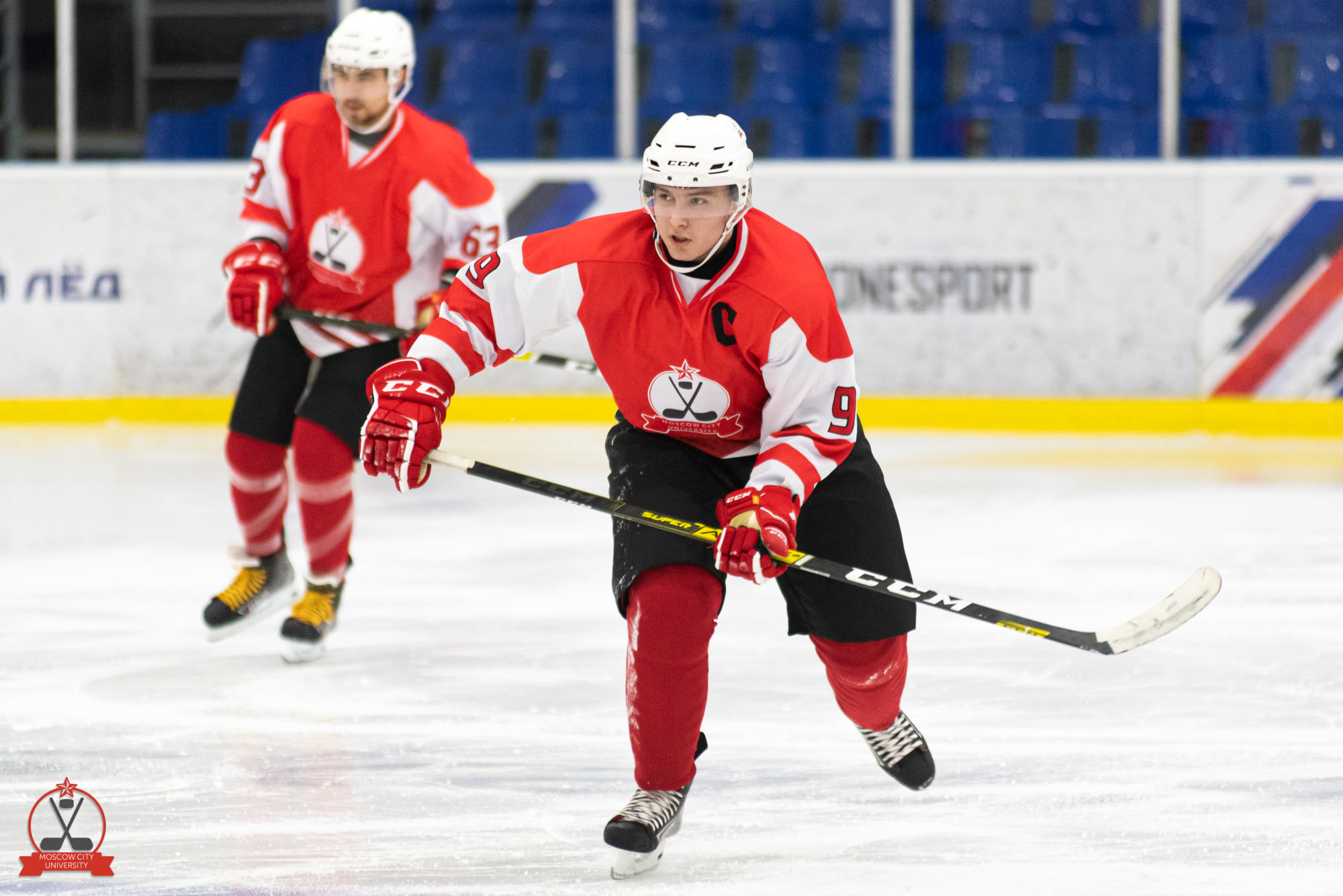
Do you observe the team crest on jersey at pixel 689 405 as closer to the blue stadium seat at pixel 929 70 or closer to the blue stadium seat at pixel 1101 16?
the blue stadium seat at pixel 929 70

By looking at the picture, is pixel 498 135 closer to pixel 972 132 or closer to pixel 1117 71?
pixel 972 132

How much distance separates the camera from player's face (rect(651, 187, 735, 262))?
7.04 feet

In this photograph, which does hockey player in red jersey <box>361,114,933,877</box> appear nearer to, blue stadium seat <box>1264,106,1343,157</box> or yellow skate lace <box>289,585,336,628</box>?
yellow skate lace <box>289,585,336,628</box>

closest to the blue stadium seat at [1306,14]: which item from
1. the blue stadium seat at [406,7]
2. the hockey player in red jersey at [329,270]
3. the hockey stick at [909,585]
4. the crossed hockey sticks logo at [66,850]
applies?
the blue stadium seat at [406,7]

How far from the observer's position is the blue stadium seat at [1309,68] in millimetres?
6828

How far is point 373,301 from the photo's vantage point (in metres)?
3.47

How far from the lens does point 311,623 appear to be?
3.35 metres

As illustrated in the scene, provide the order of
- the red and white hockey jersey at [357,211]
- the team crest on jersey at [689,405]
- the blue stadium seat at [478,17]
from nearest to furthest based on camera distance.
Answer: the team crest on jersey at [689,405] < the red and white hockey jersey at [357,211] < the blue stadium seat at [478,17]

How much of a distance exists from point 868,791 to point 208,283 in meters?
4.41

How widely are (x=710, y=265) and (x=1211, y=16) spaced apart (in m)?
5.29

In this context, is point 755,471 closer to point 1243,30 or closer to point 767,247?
point 767,247

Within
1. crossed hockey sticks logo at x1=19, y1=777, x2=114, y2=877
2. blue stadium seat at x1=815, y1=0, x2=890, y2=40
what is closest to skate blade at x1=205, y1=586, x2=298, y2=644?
crossed hockey sticks logo at x1=19, y1=777, x2=114, y2=877

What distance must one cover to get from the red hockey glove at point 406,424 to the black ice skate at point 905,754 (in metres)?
0.68

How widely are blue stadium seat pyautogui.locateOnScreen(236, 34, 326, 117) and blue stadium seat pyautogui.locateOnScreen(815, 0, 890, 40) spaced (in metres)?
1.97
